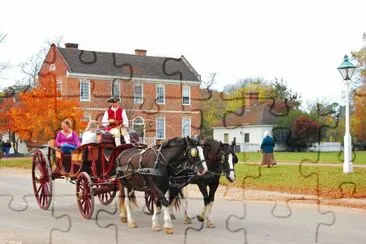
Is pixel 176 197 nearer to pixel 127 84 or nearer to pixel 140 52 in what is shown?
pixel 127 84

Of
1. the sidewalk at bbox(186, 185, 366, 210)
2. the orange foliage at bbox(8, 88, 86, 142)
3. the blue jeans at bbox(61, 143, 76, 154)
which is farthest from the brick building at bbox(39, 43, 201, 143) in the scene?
the blue jeans at bbox(61, 143, 76, 154)

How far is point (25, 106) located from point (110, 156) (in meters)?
28.4

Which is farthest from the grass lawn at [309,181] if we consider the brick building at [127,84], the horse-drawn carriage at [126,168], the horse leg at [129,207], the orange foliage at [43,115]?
the orange foliage at [43,115]

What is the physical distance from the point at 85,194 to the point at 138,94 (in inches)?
1261

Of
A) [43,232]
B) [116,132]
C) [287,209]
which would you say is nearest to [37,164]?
[116,132]

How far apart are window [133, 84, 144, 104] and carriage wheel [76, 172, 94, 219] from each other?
27515 millimetres

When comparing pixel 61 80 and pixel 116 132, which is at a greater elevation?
pixel 61 80

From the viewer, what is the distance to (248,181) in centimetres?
2575

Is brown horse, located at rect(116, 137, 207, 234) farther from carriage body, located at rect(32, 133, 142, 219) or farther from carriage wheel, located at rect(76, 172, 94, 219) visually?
carriage wheel, located at rect(76, 172, 94, 219)

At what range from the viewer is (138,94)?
4628 cm

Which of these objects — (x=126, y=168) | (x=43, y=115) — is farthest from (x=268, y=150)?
(x=126, y=168)

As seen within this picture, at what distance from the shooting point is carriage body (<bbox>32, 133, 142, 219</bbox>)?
14516 mm

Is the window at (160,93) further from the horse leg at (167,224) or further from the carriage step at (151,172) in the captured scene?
the horse leg at (167,224)

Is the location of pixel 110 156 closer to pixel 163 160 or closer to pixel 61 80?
pixel 163 160
